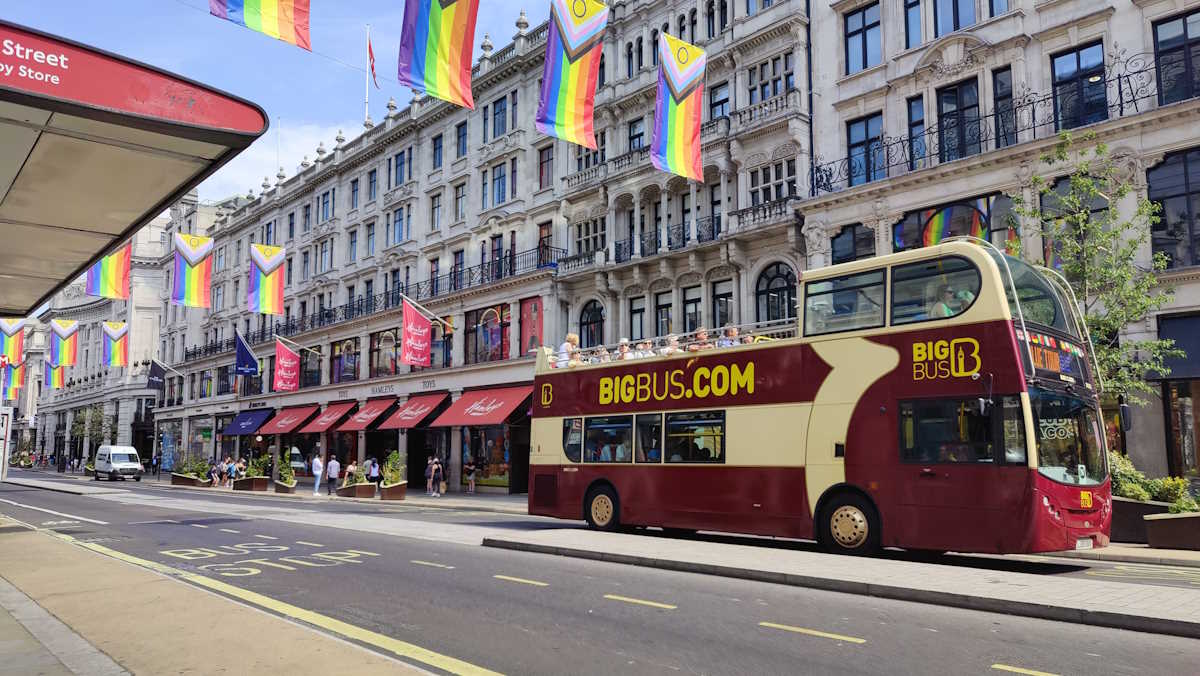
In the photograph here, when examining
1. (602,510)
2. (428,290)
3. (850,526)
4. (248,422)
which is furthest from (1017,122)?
(248,422)

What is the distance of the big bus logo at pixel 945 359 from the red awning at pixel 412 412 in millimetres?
31556

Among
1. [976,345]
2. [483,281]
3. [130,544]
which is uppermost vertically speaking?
[483,281]

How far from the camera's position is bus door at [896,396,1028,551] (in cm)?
1170

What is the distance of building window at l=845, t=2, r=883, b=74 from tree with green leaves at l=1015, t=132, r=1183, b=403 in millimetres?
7686

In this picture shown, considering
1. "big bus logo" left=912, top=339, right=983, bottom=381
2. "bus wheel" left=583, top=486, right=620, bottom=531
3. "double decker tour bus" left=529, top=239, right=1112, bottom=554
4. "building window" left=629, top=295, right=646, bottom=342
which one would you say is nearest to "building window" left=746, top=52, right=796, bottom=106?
"building window" left=629, top=295, right=646, bottom=342

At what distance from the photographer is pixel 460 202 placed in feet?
146

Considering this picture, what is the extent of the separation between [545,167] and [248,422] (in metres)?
33.2

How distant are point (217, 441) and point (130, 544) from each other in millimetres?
55029

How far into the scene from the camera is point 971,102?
80.1 ft

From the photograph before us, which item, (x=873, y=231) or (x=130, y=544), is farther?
(x=873, y=231)

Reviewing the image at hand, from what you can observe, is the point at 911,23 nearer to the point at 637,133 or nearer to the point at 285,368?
the point at 637,133

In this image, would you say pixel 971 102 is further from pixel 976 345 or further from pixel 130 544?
pixel 130 544

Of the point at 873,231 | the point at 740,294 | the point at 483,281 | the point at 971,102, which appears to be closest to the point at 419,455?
the point at 483,281

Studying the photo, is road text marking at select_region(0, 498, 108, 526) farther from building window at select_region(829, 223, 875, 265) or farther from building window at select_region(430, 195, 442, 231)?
building window at select_region(430, 195, 442, 231)
